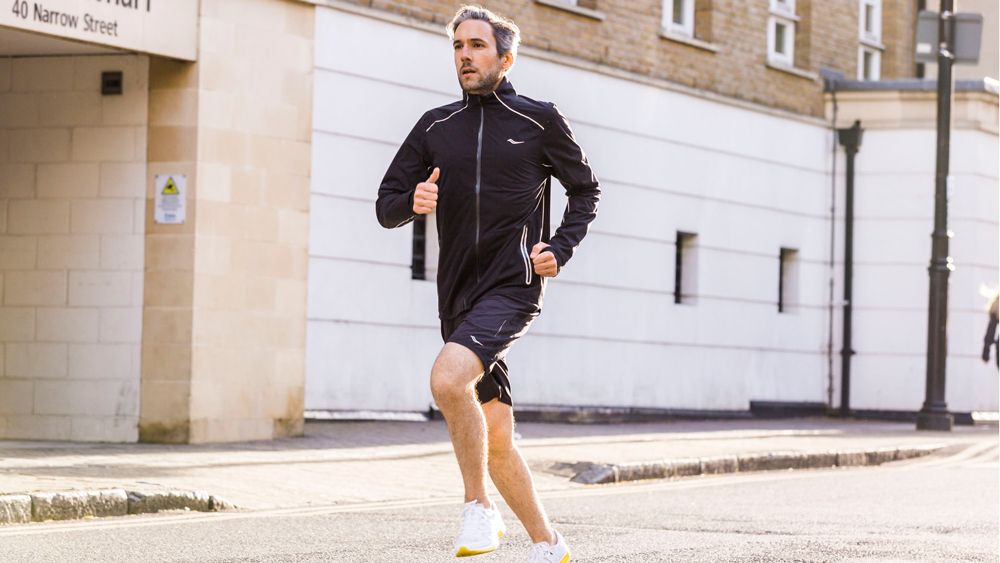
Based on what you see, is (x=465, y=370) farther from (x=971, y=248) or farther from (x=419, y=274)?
(x=971, y=248)

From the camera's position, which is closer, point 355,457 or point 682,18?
point 355,457

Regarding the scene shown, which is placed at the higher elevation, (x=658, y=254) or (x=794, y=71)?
(x=794, y=71)

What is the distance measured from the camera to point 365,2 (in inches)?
704

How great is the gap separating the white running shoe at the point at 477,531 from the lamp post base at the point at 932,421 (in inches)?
613

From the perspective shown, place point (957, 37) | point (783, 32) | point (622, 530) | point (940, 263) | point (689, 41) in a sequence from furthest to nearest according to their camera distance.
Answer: point (783, 32)
point (689, 41)
point (940, 263)
point (957, 37)
point (622, 530)

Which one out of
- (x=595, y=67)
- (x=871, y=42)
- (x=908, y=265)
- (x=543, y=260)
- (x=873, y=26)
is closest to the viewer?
(x=543, y=260)

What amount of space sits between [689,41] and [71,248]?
31.4 feet

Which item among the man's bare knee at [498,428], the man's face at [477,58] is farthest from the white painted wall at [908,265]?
the man's face at [477,58]

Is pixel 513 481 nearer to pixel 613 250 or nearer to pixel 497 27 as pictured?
pixel 497 27

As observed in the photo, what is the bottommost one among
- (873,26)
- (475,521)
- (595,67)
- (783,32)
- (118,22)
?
(475,521)

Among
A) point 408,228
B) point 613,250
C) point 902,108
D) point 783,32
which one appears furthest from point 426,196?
point 902,108

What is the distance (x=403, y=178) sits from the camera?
7109 mm

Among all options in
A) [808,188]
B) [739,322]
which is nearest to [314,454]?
[739,322]

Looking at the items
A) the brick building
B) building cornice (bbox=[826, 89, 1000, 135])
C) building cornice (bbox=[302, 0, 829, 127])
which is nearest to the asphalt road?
the brick building
